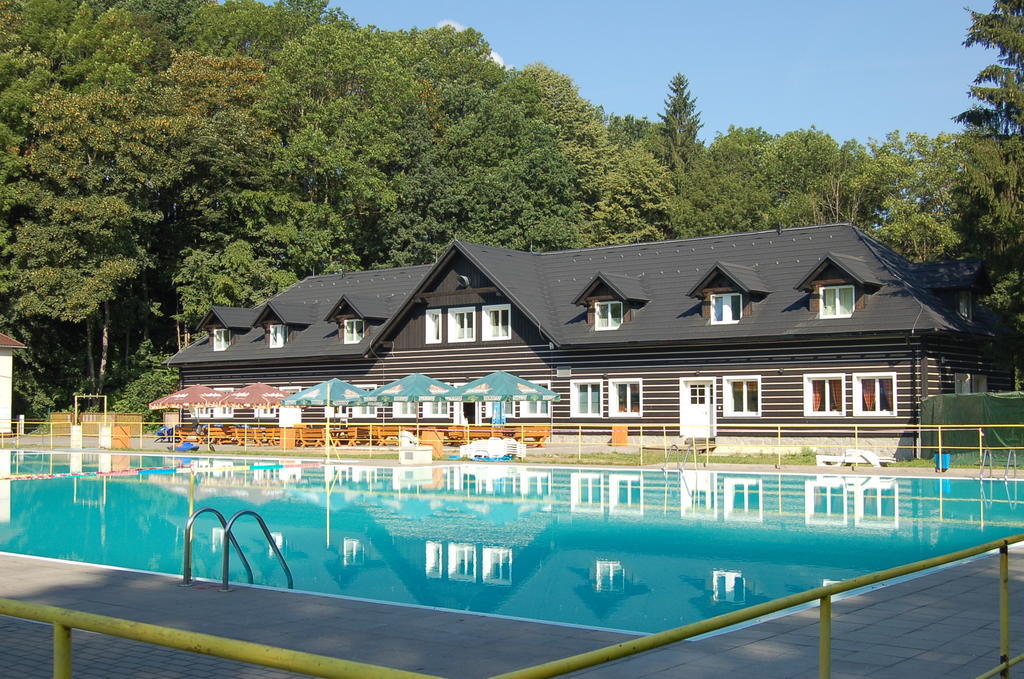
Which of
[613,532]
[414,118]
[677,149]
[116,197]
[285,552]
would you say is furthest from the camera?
[677,149]

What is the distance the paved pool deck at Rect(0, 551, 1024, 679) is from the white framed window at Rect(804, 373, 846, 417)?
25.8 meters

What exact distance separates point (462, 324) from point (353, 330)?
5895mm

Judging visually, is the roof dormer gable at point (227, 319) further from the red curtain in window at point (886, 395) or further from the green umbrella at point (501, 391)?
the red curtain in window at point (886, 395)

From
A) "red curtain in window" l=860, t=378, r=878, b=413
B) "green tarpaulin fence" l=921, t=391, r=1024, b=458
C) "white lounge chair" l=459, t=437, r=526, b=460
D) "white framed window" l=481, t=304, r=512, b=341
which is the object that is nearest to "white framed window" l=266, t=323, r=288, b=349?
"white framed window" l=481, t=304, r=512, b=341

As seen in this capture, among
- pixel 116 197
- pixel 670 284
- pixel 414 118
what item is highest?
pixel 414 118

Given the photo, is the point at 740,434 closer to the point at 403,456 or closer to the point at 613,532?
the point at 403,456

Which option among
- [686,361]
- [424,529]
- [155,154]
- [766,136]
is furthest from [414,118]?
[424,529]

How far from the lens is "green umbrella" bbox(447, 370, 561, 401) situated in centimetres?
3853

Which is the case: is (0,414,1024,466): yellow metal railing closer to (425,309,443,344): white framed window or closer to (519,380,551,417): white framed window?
(519,380,551,417): white framed window

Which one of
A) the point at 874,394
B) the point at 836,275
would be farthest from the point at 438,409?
the point at 874,394

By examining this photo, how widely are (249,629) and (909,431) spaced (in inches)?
1193

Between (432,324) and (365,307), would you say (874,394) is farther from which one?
(365,307)

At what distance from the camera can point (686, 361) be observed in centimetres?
4050

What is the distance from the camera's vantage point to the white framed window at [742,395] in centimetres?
3912
